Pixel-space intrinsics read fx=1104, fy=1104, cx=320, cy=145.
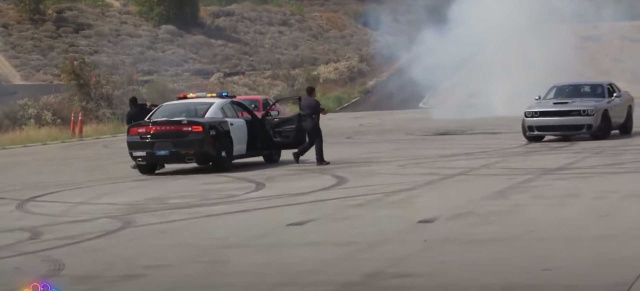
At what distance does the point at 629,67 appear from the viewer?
2276 inches

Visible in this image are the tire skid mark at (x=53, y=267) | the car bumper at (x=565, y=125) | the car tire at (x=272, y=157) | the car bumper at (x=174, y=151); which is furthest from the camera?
the car bumper at (x=565, y=125)

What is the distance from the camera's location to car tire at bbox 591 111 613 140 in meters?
24.9

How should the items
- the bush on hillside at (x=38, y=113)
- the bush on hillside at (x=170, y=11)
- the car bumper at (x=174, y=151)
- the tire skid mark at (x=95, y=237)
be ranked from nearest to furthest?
the tire skid mark at (x=95, y=237), the car bumper at (x=174, y=151), the bush on hillside at (x=38, y=113), the bush on hillside at (x=170, y=11)

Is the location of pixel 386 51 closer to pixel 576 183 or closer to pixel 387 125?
pixel 387 125

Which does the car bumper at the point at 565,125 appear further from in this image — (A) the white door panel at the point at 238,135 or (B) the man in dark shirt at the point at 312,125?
(A) the white door panel at the point at 238,135

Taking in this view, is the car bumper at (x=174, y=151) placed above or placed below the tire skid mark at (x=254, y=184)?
above

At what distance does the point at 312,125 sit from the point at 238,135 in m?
1.42

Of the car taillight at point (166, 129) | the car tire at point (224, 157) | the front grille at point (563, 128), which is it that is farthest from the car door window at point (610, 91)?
the car taillight at point (166, 129)

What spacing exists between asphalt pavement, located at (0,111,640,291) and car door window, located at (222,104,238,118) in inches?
41.7

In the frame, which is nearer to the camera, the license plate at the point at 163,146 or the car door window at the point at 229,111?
the license plate at the point at 163,146

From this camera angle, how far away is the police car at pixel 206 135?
1977 cm

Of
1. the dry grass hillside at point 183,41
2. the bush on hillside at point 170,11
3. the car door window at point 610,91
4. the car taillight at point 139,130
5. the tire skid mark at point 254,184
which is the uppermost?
the bush on hillside at point 170,11

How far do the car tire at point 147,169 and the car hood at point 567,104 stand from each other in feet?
29.7

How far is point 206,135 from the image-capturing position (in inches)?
778
